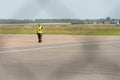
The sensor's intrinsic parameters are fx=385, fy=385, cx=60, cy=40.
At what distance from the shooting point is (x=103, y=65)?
45.2 feet

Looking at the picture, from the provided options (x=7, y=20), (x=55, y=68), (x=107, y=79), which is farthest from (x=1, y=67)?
(x=7, y=20)

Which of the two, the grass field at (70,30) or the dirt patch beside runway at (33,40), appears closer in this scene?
the dirt patch beside runway at (33,40)

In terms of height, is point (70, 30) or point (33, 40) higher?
point (33, 40)

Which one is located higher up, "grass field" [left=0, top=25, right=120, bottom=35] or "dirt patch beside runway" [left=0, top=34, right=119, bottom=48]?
"dirt patch beside runway" [left=0, top=34, right=119, bottom=48]

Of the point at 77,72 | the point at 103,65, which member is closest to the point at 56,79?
the point at 77,72

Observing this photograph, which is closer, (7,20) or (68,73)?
(7,20)

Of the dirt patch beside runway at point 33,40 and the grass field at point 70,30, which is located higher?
the dirt patch beside runway at point 33,40

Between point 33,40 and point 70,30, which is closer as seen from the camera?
point 33,40

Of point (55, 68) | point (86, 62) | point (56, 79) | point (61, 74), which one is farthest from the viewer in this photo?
point (86, 62)

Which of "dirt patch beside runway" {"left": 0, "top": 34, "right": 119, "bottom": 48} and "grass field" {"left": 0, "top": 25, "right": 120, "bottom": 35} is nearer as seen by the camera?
"dirt patch beside runway" {"left": 0, "top": 34, "right": 119, "bottom": 48}

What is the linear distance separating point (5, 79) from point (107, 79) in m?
2.70

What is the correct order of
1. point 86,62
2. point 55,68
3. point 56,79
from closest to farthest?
1. point 56,79
2. point 55,68
3. point 86,62

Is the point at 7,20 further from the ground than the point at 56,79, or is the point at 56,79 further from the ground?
the point at 7,20

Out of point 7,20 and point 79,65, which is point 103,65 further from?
point 7,20
